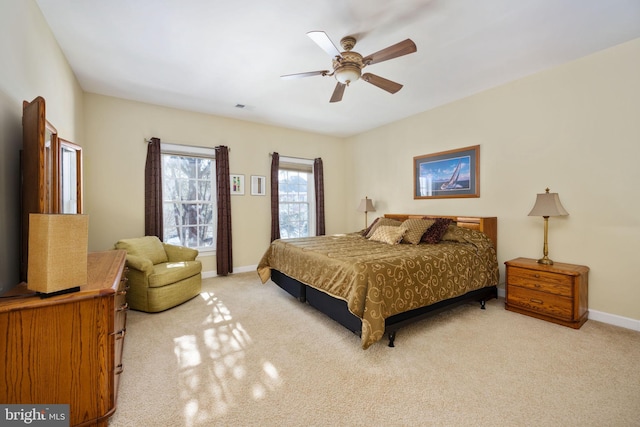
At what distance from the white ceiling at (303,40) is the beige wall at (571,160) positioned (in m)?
0.27

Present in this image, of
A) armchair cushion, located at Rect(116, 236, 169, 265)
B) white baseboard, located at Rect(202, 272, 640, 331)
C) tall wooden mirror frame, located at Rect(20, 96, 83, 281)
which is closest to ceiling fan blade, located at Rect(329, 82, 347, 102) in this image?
tall wooden mirror frame, located at Rect(20, 96, 83, 281)

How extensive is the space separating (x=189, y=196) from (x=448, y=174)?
423cm

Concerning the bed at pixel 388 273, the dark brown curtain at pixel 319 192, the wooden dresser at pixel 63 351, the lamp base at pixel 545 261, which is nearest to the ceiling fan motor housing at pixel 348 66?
the bed at pixel 388 273

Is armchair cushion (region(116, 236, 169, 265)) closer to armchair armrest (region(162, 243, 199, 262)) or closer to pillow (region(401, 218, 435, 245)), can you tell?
armchair armrest (region(162, 243, 199, 262))

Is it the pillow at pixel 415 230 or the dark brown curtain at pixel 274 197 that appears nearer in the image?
the pillow at pixel 415 230

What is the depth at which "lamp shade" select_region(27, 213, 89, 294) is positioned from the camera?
4.33ft

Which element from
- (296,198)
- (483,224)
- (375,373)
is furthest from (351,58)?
(296,198)

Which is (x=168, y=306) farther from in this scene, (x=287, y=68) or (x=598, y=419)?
(x=598, y=419)

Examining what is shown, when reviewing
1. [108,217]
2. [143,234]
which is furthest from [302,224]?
[108,217]

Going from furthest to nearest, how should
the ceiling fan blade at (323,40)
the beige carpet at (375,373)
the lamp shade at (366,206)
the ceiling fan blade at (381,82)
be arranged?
the lamp shade at (366,206), the ceiling fan blade at (381,82), the ceiling fan blade at (323,40), the beige carpet at (375,373)

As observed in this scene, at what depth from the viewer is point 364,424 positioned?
5.01 feet

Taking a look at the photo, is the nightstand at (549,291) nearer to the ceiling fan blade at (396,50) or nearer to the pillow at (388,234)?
the pillow at (388,234)

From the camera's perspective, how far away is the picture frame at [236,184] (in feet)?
15.8

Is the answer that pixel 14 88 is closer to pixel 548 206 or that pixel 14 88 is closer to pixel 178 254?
pixel 178 254
